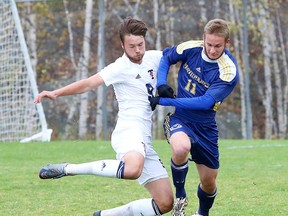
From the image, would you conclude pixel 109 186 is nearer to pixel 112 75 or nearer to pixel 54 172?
pixel 112 75

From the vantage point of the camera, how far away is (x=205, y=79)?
22.6ft

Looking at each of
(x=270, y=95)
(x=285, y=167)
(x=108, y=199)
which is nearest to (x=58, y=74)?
(x=270, y=95)

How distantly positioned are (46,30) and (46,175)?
17677 mm

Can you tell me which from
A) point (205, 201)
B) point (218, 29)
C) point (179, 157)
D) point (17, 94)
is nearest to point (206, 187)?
point (205, 201)

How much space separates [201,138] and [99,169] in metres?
0.91

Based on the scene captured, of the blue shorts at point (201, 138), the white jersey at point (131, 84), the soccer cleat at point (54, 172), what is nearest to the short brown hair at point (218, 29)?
the white jersey at point (131, 84)

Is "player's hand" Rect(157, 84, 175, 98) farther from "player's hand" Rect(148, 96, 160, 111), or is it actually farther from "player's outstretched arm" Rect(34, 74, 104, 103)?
"player's outstretched arm" Rect(34, 74, 104, 103)

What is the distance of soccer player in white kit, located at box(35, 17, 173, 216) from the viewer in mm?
6539

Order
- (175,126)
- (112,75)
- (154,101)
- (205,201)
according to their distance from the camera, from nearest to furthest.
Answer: (154,101) → (112,75) → (175,126) → (205,201)

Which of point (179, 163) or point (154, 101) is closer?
point (154, 101)

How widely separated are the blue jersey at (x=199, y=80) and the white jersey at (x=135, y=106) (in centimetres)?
14

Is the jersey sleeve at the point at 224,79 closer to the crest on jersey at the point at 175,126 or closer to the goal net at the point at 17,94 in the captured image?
the crest on jersey at the point at 175,126

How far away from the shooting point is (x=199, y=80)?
691 centimetres

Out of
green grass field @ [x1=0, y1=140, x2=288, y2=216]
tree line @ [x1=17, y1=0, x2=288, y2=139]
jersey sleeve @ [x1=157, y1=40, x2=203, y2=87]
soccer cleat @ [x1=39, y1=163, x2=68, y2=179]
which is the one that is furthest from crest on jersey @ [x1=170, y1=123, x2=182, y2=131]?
tree line @ [x1=17, y1=0, x2=288, y2=139]
